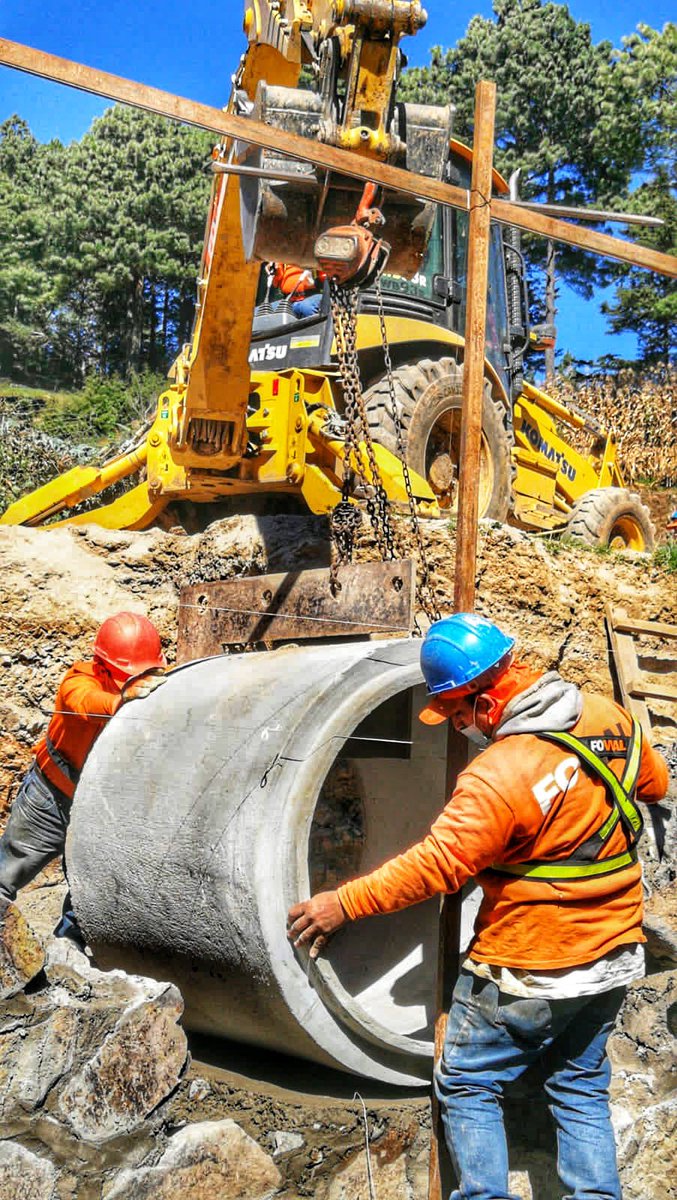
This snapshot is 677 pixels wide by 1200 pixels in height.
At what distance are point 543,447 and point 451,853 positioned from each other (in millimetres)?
7111

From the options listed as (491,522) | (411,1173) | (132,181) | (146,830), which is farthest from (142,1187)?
(132,181)

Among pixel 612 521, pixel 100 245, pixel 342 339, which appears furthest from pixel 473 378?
pixel 100 245

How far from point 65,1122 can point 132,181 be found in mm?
16515

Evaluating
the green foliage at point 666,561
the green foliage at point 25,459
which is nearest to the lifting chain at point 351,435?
the green foliage at point 666,561

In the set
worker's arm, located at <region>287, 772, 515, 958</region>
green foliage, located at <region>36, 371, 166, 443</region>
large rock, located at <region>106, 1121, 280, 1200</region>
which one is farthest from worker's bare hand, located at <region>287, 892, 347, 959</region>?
green foliage, located at <region>36, 371, 166, 443</region>

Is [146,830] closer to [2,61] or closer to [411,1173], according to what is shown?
[411,1173]

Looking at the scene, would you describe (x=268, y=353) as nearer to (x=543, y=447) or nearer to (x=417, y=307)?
(x=417, y=307)

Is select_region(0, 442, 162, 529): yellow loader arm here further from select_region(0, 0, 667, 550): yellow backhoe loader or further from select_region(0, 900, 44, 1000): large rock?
select_region(0, 900, 44, 1000): large rock

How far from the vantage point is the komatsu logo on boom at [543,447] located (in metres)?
9.41

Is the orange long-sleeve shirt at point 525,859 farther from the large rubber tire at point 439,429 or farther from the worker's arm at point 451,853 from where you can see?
the large rubber tire at point 439,429

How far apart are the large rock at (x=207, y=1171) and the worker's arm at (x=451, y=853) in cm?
84

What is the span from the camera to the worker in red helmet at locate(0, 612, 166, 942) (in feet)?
14.2

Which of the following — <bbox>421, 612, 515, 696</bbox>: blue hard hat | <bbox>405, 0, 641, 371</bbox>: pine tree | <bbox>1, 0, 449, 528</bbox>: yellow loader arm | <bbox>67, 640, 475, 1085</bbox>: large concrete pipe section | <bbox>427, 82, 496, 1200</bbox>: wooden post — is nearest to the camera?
<bbox>421, 612, 515, 696</bbox>: blue hard hat

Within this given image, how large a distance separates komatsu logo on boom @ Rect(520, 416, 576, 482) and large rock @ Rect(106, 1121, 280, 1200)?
6998 mm
